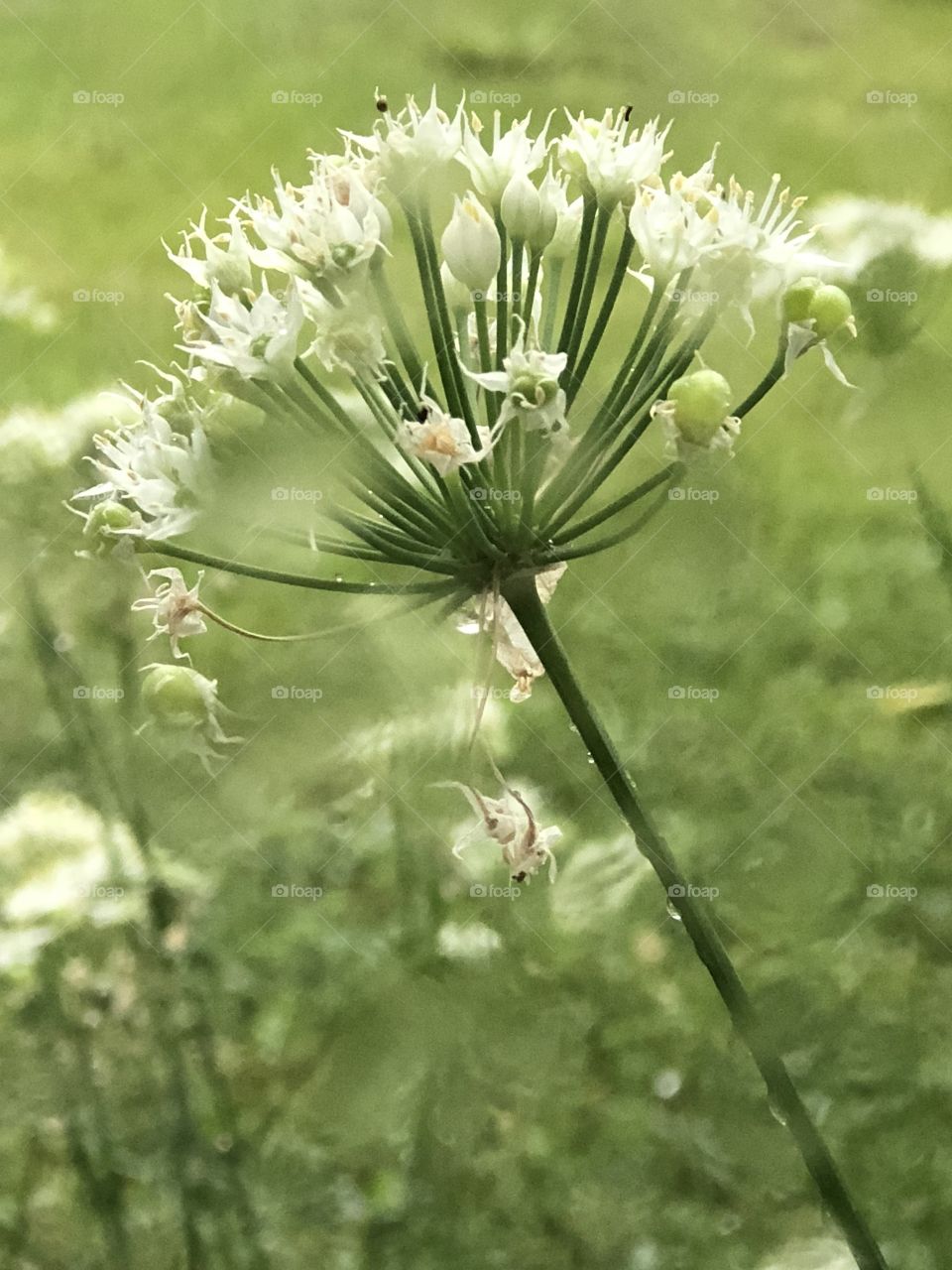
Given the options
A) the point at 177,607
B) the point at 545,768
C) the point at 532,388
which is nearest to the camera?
the point at 532,388

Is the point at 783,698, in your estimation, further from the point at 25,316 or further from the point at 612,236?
the point at 25,316

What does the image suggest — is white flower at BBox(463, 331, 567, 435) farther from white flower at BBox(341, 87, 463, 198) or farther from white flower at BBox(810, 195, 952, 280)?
white flower at BBox(810, 195, 952, 280)

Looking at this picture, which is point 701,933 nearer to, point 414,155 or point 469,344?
point 469,344

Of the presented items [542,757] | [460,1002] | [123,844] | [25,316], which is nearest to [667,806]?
[542,757]

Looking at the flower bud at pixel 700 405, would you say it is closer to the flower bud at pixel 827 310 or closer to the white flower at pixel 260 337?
the flower bud at pixel 827 310

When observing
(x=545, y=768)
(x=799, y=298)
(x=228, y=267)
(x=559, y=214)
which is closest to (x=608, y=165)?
(x=559, y=214)

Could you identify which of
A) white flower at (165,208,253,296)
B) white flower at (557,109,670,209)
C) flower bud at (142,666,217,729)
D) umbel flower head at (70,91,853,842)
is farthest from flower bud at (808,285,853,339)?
flower bud at (142,666,217,729)

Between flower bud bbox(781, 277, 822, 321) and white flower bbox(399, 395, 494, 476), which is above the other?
flower bud bbox(781, 277, 822, 321)

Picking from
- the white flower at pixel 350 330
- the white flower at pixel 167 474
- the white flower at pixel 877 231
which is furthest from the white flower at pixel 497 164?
the white flower at pixel 877 231
